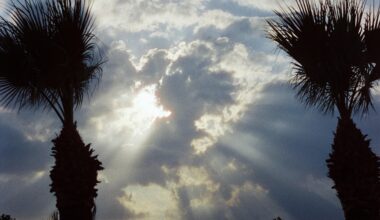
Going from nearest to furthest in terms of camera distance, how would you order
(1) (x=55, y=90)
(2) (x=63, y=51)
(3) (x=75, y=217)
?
(3) (x=75, y=217)
(2) (x=63, y=51)
(1) (x=55, y=90)

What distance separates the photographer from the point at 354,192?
13891 millimetres

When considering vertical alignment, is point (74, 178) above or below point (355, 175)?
above

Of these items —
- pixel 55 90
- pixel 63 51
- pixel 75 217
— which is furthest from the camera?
pixel 55 90

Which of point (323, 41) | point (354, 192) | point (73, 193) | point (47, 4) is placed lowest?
point (354, 192)

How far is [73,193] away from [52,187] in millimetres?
647

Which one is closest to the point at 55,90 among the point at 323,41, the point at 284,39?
the point at 284,39

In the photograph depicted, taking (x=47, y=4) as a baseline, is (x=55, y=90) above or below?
below

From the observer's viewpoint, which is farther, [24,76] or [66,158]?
[24,76]

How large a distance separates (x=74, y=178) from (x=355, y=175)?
7.40 metres

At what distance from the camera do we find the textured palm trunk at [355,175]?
13820mm

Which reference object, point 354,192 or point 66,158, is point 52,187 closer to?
point 66,158

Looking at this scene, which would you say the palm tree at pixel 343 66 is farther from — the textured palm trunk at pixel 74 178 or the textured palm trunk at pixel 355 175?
the textured palm trunk at pixel 74 178

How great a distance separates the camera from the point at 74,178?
13625 mm

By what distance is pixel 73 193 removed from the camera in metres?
13.6
